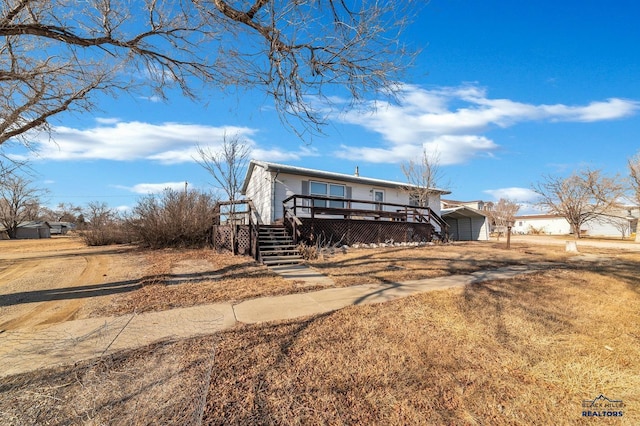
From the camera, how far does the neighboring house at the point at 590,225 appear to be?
1351 inches

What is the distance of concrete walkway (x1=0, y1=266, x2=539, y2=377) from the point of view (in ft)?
9.75

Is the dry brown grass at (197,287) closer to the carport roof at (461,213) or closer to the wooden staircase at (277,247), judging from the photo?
the wooden staircase at (277,247)

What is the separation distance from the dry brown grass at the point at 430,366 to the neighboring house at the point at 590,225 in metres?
34.3

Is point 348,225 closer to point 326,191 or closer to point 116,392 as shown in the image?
point 326,191

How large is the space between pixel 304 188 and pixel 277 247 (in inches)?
227

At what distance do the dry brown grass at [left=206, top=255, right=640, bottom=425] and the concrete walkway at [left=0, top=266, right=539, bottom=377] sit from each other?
0.48 m

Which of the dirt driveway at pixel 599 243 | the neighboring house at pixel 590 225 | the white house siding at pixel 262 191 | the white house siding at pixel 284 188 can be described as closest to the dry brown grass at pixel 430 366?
the white house siding at pixel 284 188

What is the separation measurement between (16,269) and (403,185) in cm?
1839

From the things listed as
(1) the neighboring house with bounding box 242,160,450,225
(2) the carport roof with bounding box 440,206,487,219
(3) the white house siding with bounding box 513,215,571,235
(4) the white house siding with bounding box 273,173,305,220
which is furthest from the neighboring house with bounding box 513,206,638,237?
(4) the white house siding with bounding box 273,173,305,220

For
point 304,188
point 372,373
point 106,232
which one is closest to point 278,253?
point 304,188

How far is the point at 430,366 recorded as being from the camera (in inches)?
114

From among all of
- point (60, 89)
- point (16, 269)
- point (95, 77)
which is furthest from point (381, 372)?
point (16, 269)

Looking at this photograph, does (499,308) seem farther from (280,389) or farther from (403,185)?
(403,185)

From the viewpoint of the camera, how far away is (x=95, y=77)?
21.0 ft
